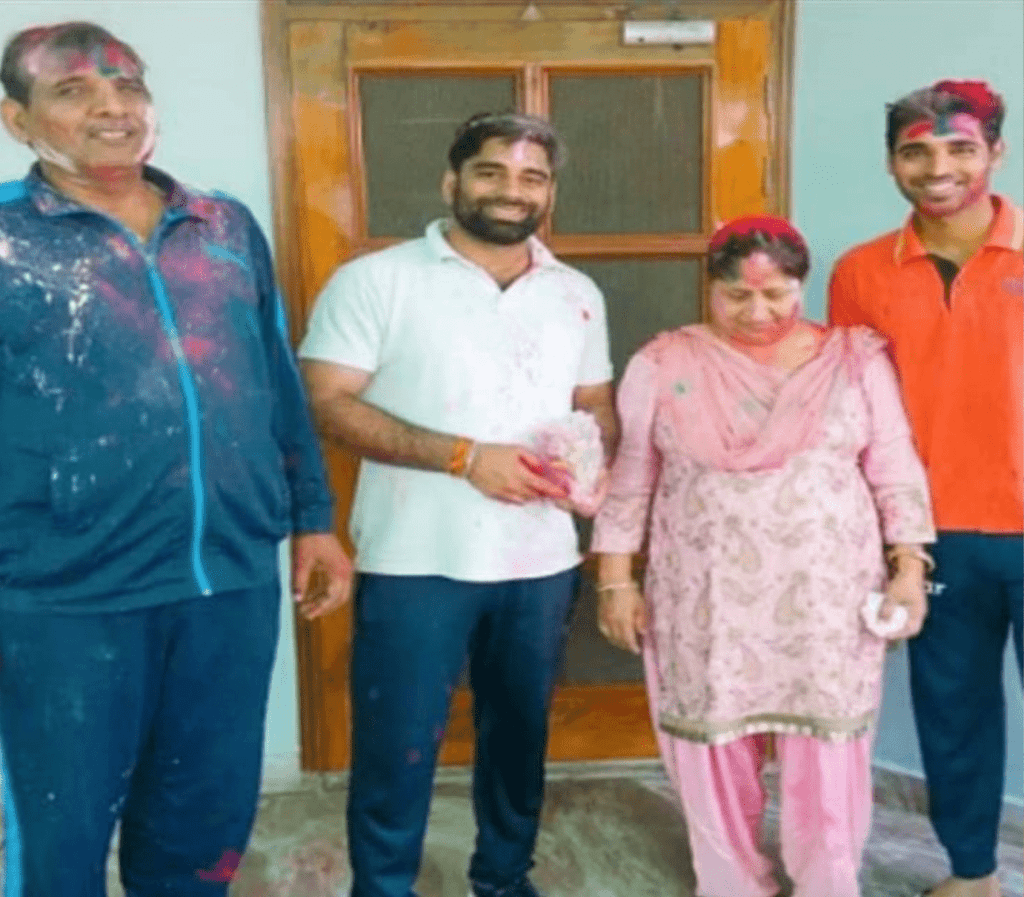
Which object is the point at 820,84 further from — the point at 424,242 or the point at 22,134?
the point at 22,134

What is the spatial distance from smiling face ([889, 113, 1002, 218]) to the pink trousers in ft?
3.01

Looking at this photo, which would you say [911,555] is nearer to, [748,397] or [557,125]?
[748,397]

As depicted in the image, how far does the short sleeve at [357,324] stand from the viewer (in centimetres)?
190

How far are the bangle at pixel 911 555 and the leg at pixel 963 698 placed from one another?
0.13 feet

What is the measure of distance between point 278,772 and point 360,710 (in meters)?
0.81

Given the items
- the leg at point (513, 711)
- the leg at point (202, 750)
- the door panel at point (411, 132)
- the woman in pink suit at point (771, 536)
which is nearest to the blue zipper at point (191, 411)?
the leg at point (202, 750)

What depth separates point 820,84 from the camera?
8.08ft

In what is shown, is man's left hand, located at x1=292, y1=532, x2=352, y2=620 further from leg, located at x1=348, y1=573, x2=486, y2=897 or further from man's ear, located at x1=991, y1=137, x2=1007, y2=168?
man's ear, located at x1=991, y1=137, x2=1007, y2=168

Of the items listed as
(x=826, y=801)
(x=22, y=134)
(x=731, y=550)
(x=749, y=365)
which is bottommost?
(x=826, y=801)

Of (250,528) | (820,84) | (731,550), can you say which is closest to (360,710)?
(250,528)

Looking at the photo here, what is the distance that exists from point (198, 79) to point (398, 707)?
136 cm

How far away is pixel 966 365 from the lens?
1910mm

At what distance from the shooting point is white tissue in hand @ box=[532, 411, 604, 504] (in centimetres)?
186

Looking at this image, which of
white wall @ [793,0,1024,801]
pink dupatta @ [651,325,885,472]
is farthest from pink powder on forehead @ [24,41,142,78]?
white wall @ [793,0,1024,801]
